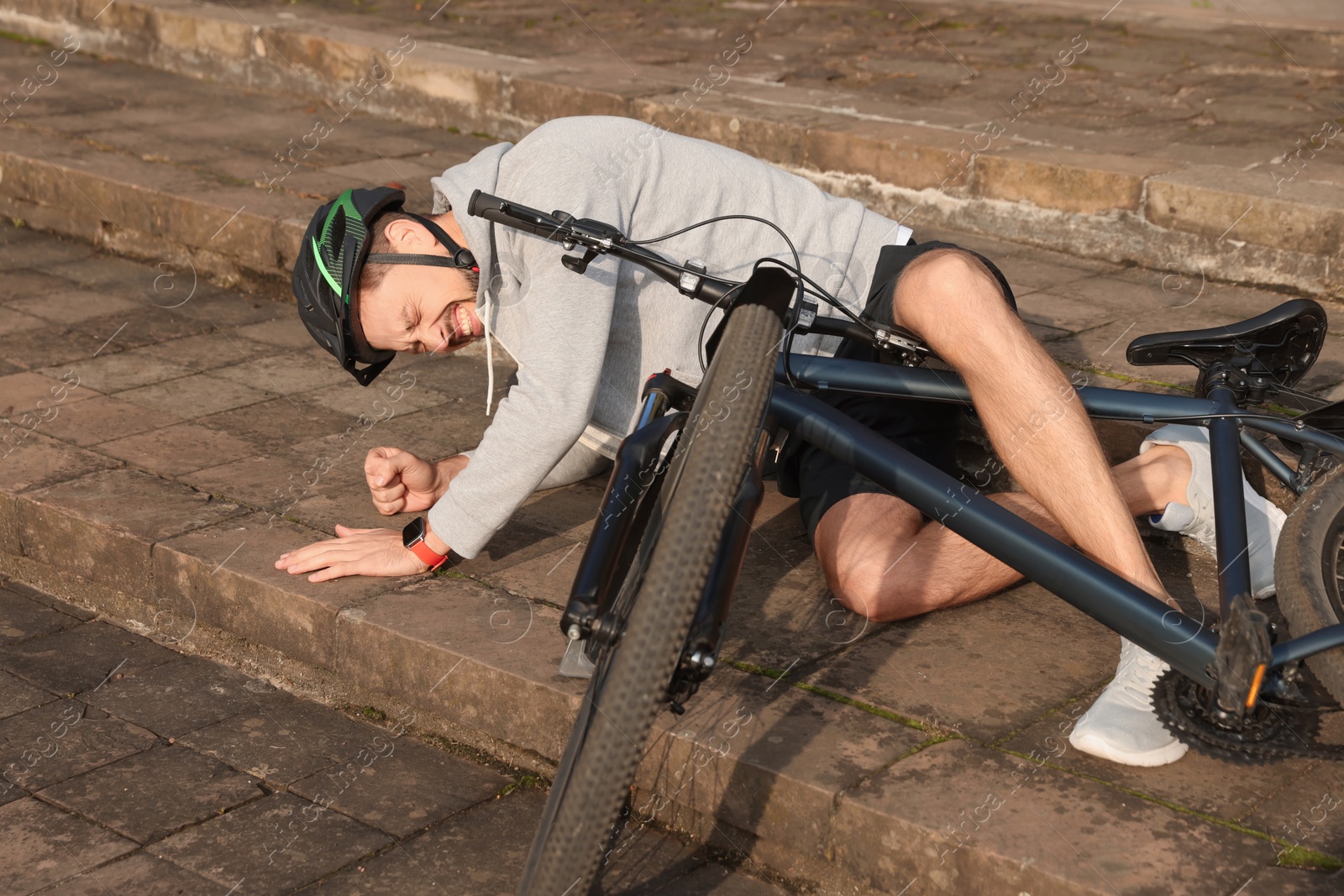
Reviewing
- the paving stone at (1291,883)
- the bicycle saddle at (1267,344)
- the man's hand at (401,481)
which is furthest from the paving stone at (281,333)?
the paving stone at (1291,883)

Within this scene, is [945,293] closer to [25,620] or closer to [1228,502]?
[1228,502]

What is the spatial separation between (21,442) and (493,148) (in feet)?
6.10

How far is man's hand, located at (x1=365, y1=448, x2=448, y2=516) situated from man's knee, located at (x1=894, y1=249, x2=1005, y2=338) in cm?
123

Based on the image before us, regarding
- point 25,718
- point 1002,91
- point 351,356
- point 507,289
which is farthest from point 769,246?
point 1002,91

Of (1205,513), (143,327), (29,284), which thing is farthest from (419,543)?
(29,284)

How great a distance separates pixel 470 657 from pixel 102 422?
1.87 meters

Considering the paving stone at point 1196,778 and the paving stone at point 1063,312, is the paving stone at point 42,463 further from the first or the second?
the paving stone at point 1063,312

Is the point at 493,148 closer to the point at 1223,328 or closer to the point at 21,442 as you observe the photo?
the point at 1223,328

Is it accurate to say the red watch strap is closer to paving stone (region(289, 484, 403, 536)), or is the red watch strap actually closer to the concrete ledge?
the concrete ledge

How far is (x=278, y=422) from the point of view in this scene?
3.98 meters

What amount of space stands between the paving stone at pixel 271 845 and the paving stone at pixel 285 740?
12 centimetres

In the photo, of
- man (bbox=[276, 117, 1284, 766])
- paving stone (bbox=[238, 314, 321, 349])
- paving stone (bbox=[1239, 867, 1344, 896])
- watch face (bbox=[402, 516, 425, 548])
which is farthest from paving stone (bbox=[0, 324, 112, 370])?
paving stone (bbox=[1239, 867, 1344, 896])

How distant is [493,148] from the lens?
2.80 m

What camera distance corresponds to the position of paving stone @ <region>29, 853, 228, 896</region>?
226 cm
